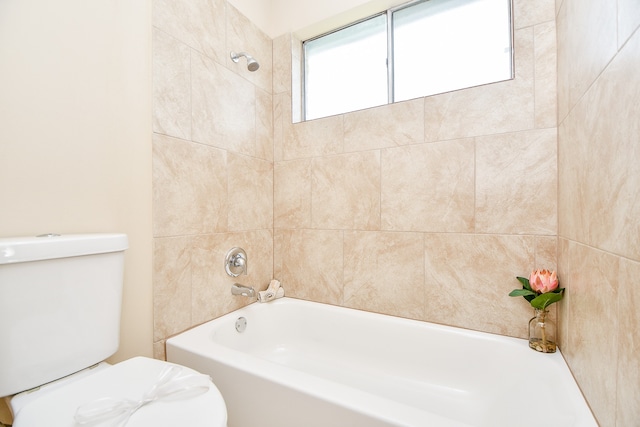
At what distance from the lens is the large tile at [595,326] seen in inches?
25.4

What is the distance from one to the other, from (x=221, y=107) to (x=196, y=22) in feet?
1.30

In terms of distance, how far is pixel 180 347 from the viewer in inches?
45.8

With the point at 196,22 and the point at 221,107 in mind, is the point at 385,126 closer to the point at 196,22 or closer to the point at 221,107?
the point at 221,107

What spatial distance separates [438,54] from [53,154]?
1.74m

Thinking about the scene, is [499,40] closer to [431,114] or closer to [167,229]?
[431,114]

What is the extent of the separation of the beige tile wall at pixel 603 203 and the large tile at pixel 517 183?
4.6 inches

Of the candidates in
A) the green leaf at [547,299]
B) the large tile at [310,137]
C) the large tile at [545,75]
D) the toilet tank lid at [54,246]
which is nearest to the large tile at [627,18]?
the large tile at [545,75]

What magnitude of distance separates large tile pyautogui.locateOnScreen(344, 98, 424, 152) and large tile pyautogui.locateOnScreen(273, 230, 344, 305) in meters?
0.54

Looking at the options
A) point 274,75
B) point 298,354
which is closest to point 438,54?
point 274,75

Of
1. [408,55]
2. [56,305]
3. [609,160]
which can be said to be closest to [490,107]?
[408,55]

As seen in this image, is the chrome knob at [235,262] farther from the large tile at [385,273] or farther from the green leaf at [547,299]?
the green leaf at [547,299]

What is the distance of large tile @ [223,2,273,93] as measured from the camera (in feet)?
5.11

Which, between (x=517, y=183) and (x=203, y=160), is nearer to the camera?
(x=517, y=183)

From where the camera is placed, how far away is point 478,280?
130 centimetres
